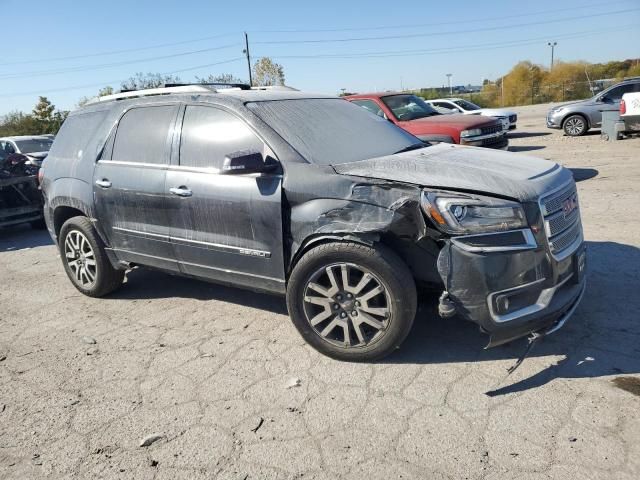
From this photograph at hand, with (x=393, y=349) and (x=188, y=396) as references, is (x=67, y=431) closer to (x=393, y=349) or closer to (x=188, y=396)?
(x=188, y=396)

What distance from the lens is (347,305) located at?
330 centimetres

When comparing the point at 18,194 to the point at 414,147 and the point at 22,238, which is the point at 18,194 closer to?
the point at 22,238

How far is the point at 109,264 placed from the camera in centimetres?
486

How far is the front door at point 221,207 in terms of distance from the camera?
356 cm

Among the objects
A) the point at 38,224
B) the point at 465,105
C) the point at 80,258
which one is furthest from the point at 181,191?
the point at 465,105

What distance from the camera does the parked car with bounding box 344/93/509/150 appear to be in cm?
967

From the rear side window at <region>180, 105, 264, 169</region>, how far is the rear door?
0.19 metres

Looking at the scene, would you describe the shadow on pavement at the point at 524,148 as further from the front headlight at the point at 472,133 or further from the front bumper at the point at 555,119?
the front headlight at the point at 472,133

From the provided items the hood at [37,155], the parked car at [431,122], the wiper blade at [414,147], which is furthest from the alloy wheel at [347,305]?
the hood at [37,155]

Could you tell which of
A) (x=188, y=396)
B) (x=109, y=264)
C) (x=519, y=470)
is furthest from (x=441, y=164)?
(x=109, y=264)

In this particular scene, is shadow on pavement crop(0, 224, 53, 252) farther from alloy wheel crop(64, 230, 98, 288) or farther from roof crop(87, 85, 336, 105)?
roof crop(87, 85, 336, 105)

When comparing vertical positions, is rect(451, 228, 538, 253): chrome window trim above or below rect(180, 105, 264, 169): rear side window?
below

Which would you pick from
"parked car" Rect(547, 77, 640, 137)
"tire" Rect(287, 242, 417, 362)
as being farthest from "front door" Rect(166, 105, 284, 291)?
"parked car" Rect(547, 77, 640, 137)

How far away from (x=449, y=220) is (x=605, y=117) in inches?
529
